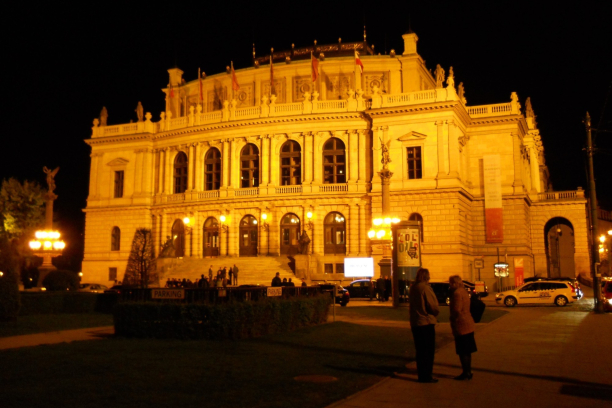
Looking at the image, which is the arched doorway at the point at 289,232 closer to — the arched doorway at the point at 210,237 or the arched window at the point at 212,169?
the arched doorway at the point at 210,237

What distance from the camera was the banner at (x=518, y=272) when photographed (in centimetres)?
5381

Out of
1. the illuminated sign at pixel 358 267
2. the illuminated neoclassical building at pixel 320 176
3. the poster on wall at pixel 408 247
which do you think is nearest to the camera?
the poster on wall at pixel 408 247

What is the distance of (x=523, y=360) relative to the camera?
1479 centimetres

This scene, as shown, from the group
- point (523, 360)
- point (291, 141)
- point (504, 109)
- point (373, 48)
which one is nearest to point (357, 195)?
point (291, 141)

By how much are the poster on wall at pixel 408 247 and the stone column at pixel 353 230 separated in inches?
909

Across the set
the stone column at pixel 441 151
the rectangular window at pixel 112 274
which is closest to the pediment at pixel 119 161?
the rectangular window at pixel 112 274

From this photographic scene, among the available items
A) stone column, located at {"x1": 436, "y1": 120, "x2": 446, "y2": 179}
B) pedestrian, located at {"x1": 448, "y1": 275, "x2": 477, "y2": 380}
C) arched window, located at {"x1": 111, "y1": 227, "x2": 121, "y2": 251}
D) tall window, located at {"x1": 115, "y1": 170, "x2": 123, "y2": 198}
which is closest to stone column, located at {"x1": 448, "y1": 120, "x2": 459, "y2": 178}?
stone column, located at {"x1": 436, "y1": 120, "x2": 446, "y2": 179}

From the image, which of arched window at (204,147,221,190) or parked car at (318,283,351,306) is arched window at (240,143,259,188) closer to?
arched window at (204,147,221,190)

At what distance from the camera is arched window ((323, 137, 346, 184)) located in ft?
189

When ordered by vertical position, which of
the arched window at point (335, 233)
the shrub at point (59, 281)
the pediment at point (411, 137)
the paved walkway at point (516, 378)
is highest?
the pediment at point (411, 137)

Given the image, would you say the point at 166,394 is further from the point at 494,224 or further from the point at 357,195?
the point at 494,224

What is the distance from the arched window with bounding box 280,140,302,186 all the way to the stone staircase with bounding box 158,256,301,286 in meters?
7.60

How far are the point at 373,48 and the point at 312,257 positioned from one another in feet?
96.2

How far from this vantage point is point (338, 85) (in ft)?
212
